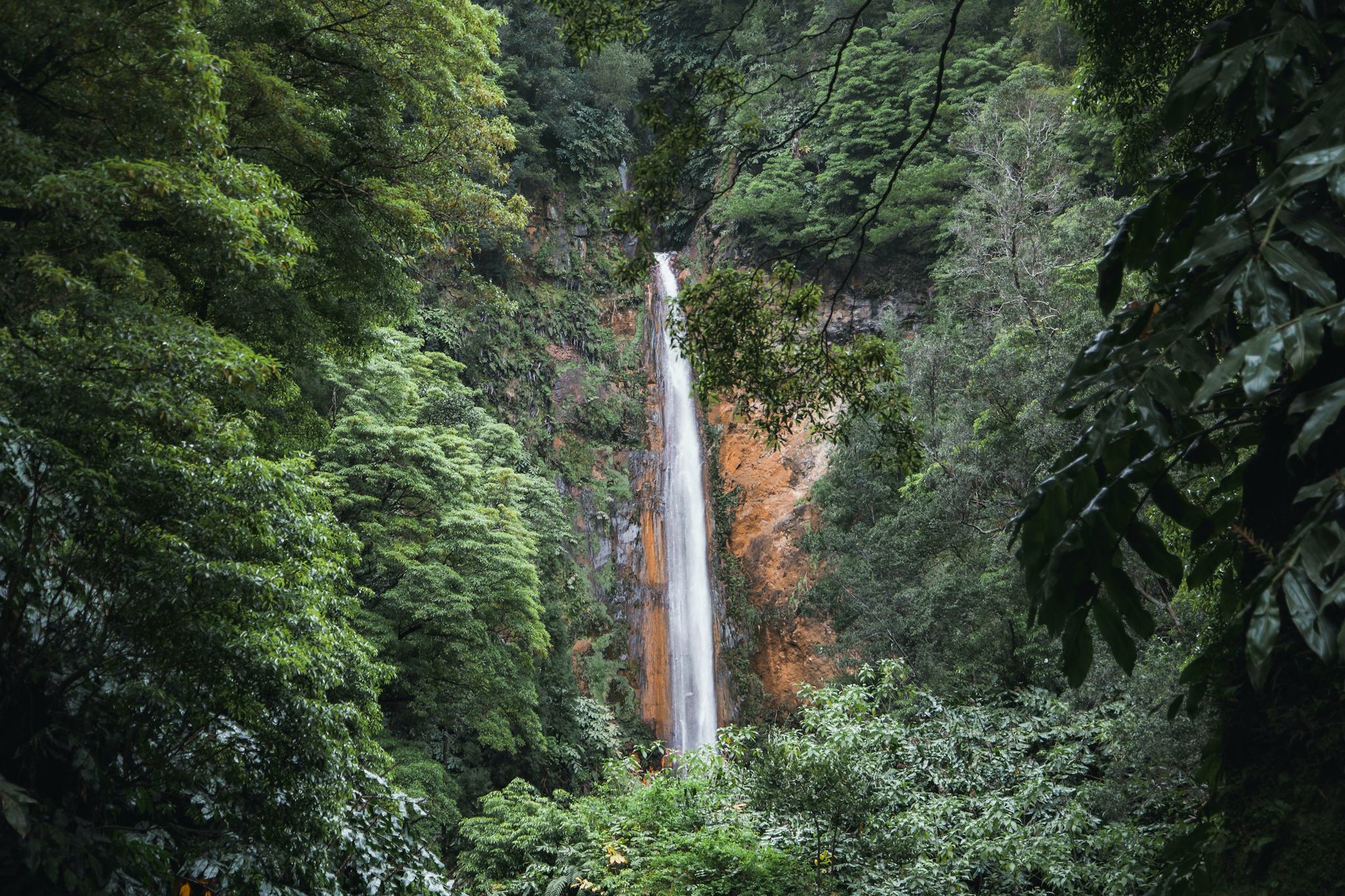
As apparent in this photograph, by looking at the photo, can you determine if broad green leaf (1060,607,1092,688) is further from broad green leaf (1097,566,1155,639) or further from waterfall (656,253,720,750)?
waterfall (656,253,720,750)

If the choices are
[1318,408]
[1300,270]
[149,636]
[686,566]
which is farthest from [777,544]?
[1318,408]

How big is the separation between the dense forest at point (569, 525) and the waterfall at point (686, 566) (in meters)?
2.21

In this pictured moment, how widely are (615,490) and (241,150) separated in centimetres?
1504

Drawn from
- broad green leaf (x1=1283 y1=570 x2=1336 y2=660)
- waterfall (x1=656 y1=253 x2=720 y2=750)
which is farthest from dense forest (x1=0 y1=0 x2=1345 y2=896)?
waterfall (x1=656 y1=253 x2=720 y2=750)

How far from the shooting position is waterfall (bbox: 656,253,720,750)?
1911cm

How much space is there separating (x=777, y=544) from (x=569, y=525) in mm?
5296

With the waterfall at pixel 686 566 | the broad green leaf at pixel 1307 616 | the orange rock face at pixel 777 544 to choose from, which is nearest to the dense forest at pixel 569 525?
the broad green leaf at pixel 1307 616

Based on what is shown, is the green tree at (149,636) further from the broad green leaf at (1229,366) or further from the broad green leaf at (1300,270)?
the broad green leaf at (1300,270)

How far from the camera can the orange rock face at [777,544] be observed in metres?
17.9

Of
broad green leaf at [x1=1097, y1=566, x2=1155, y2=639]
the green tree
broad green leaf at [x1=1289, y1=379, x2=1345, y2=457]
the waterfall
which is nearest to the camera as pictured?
broad green leaf at [x1=1289, y1=379, x2=1345, y2=457]

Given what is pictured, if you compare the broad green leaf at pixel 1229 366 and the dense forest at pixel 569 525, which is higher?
the dense forest at pixel 569 525

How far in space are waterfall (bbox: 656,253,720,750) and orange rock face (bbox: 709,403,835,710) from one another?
1.03 m

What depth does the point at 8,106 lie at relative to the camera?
3.93m

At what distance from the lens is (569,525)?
17.1 metres
